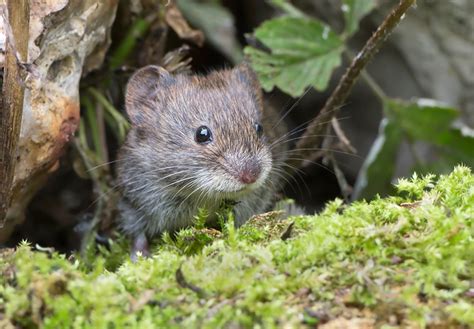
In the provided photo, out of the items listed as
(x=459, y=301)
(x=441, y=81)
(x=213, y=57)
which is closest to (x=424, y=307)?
(x=459, y=301)

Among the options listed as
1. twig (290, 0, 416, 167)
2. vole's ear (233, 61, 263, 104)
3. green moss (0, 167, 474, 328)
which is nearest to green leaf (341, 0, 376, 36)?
twig (290, 0, 416, 167)

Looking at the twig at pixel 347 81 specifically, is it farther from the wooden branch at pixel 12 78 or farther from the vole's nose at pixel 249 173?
the wooden branch at pixel 12 78

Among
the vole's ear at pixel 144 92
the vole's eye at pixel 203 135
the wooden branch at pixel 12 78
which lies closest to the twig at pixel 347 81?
the vole's eye at pixel 203 135

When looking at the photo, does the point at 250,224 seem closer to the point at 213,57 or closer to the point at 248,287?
the point at 248,287

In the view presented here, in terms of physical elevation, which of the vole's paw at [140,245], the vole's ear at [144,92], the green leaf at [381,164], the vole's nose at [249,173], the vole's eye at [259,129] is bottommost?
the vole's paw at [140,245]

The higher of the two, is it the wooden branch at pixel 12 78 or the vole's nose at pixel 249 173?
the wooden branch at pixel 12 78

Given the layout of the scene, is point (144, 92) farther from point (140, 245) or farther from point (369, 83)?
point (369, 83)
